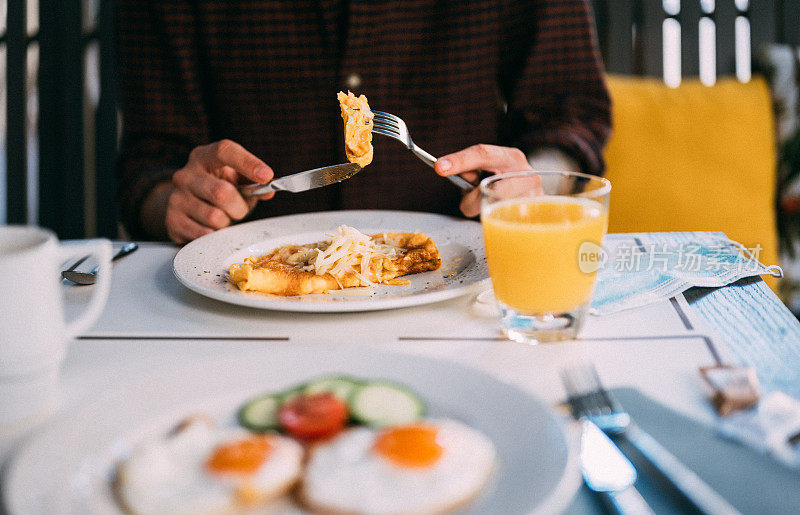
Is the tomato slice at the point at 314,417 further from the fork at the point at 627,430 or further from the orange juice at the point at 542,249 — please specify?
the orange juice at the point at 542,249

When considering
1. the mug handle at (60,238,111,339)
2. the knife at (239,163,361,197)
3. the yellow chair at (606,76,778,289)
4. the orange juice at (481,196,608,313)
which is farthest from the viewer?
the yellow chair at (606,76,778,289)

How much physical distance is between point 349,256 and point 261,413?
0.49 meters

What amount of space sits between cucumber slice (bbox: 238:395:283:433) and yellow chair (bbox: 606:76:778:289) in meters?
1.90

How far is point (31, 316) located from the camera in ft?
2.03

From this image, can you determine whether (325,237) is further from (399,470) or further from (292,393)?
(399,470)

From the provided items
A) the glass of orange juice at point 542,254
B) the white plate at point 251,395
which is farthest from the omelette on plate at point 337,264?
the white plate at point 251,395

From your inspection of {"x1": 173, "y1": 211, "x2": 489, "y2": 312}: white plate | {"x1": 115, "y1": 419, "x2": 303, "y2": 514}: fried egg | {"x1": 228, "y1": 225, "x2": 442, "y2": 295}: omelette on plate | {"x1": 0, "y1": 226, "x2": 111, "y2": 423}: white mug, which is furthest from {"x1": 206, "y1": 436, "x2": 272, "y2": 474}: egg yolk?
{"x1": 228, "y1": 225, "x2": 442, "y2": 295}: omelette on plate

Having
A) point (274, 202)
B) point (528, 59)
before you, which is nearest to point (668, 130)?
point (528, 59)

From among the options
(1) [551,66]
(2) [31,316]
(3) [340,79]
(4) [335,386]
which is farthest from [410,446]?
(1) [551,66]

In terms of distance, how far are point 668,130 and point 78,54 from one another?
2064 mm

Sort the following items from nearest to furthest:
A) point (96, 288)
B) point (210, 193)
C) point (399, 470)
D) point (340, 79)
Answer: point (399, 470) → point (96, 288) → point (210, 193) → point (340, 79)

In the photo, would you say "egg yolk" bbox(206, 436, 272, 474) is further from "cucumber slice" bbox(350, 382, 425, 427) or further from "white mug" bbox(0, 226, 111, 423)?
"white mug" bbox(0, 226, 111, 423)

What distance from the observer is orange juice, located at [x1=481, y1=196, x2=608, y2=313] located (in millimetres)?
816

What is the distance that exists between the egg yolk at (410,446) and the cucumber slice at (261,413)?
109 mm
